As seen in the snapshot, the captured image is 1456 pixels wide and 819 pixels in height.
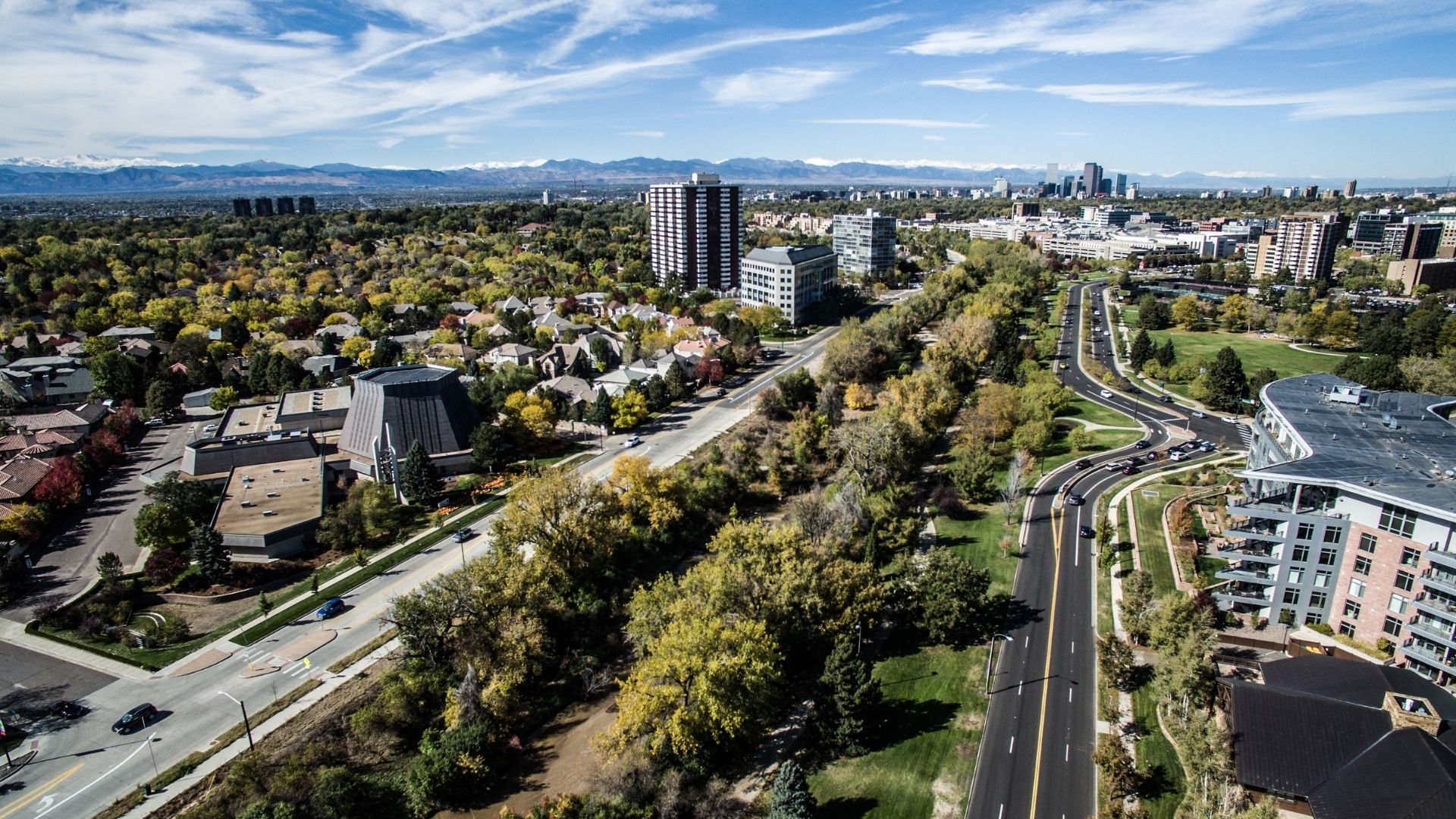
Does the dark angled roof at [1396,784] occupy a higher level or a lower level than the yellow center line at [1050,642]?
→ higher

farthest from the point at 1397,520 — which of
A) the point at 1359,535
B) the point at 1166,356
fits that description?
the point at 1166,356

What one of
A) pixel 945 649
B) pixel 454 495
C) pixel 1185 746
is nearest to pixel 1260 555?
pixel 1185 746

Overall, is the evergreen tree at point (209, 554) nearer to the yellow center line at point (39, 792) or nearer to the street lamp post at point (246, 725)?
the street lamp post at point (246, 725)

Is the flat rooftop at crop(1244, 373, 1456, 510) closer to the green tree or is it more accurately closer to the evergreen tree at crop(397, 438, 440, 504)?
the green tree

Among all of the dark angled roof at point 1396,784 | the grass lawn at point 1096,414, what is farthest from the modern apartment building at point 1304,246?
the dark angled roof at point 1396,784

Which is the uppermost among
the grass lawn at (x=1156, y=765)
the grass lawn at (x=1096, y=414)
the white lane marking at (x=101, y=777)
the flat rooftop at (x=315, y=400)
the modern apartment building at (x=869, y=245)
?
the modern apartment building at (x=869, y=245)

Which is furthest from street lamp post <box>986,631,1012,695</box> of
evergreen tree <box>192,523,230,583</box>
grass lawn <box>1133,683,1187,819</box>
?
evergreen tree <box>192,523,230,583</box>

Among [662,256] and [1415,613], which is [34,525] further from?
[662,256]
